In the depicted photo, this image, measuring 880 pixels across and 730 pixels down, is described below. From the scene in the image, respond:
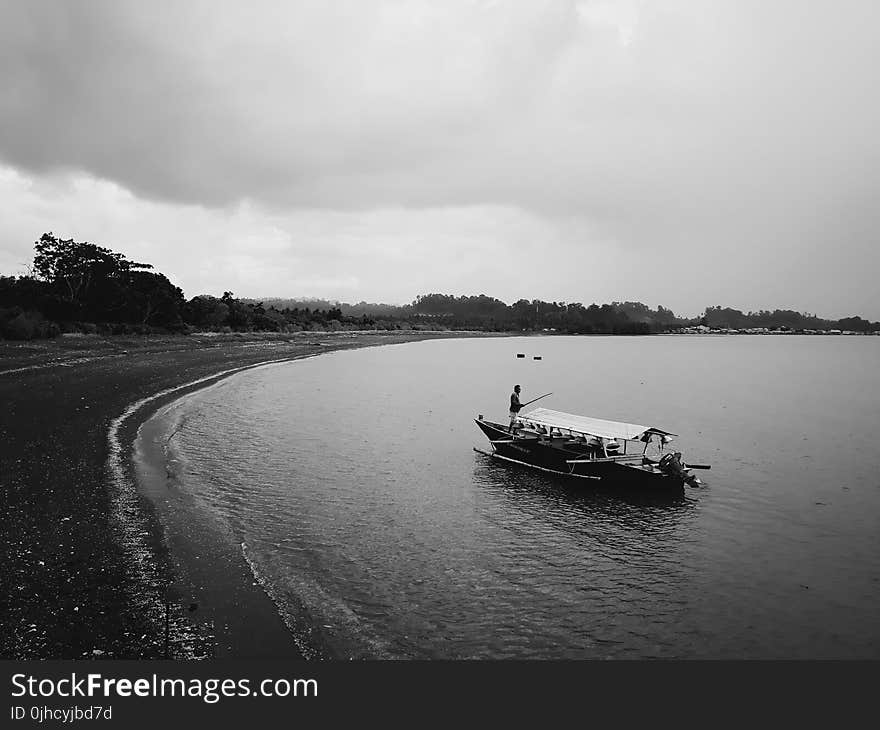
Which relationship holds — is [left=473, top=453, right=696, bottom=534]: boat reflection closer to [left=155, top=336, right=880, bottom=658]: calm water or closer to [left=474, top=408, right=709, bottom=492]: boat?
[left=155, top=336, right=880, bottom=658]: calm water

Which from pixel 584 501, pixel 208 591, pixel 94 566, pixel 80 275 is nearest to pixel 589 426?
pixel 584 501

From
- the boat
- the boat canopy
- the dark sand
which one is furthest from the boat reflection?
the dark sand

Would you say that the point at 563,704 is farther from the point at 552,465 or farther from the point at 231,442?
the point at 231,442

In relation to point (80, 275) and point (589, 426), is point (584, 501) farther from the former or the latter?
point (80, 275)

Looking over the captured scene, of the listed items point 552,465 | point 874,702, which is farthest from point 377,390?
point 874,702

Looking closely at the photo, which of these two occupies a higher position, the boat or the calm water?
the boat

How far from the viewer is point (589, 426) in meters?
21.5

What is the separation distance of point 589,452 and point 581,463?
1.05 meters

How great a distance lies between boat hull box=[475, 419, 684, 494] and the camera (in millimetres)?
18812

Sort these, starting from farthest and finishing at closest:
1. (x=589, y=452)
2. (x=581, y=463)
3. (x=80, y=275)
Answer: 1. (x=80, y=275)
2. (x=589, y=452)
3. (x=581, y=463)

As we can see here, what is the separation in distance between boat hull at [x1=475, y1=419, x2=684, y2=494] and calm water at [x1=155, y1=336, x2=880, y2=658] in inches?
24.7

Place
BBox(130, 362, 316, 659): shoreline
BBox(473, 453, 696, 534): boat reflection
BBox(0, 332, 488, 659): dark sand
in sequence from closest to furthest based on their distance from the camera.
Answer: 1. BBox(0, 332, 488, 659): dark sand
2. BBox(130, 362, 316, 659): shoreline
3. BBox(473, 453, 696, 534): boat reflection

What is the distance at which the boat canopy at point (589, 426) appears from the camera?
20.2 metres

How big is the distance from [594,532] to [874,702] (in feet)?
24.1
